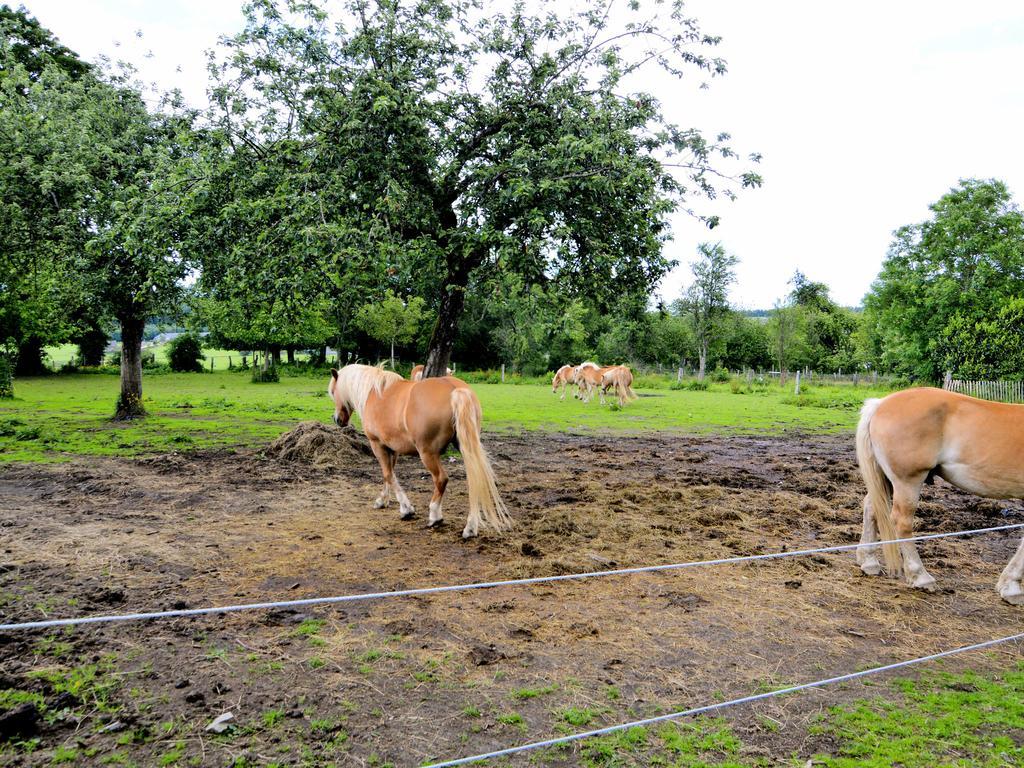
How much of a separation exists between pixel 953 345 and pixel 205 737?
3399 centimetres

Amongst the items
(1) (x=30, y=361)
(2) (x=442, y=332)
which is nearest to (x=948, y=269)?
(2) (x=442, y=332)

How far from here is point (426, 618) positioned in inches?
172

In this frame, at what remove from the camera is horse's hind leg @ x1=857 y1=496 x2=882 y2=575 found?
543 cm

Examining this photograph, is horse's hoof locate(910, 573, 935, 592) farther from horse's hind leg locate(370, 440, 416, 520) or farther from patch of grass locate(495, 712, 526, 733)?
horse's hind leg locate(370, 440, 416, 520)

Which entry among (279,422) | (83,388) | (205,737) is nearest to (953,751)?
(205,737)

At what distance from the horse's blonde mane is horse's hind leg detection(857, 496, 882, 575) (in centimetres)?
515

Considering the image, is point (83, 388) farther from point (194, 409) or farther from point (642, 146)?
point (642, 146)

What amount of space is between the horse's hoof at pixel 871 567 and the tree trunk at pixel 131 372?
1550 centimetres

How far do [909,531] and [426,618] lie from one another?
412cm

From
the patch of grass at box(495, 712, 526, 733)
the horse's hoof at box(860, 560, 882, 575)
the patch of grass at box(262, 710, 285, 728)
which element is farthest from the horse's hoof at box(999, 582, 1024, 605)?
the patch of grass at box(262, 710, 285, 728)

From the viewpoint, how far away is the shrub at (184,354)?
136 feet

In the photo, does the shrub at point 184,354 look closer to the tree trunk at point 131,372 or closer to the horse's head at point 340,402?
the tree trunk at point 131,372

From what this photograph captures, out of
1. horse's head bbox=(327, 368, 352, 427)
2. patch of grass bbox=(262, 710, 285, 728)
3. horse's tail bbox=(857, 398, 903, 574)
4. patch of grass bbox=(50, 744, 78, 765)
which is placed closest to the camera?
patch of grass bbox=(50, 744, 78, 765)

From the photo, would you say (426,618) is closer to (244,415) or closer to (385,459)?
(385,459)
